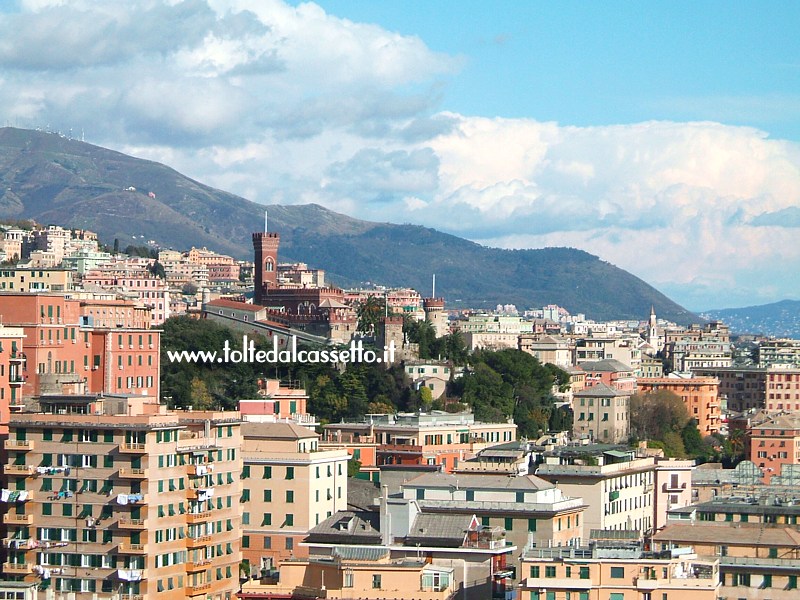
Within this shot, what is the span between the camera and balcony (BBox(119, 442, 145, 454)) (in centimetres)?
7125

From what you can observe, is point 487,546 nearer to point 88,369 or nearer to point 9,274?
point 88,369

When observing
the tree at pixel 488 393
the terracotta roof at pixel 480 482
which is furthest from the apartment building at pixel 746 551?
the tree at pixel 488 393

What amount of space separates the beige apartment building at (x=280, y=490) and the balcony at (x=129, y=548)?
1301 cm

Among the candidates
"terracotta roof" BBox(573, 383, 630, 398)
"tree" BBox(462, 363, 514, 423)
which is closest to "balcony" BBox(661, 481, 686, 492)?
"tree" BBox(462, 363, 514, 423)

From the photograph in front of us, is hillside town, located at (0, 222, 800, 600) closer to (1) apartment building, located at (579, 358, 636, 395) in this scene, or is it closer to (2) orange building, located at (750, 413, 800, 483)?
(2) orange building, located at (750, 413, 800, 483)

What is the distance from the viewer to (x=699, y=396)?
181625 millimetres

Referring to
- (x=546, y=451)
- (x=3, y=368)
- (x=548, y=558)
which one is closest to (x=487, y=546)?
(x=548, y=558)

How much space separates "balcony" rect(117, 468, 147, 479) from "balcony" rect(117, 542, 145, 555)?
2322 mm

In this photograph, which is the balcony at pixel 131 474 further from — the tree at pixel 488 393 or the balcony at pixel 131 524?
the tree at pixel 488 393

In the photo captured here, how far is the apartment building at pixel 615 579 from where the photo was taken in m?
62.5

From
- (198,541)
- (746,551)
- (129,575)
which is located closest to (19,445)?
(129,575)

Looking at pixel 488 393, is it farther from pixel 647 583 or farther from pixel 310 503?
pixel 647 583

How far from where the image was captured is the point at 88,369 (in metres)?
104

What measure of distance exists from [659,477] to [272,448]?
2685cm
